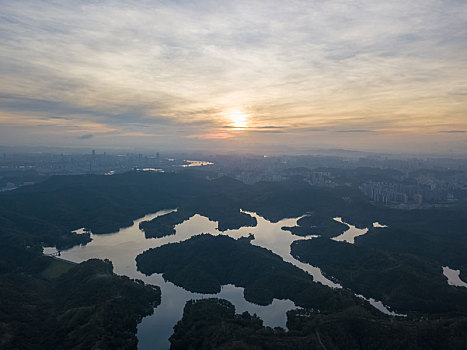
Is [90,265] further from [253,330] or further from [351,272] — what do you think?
[351,272]

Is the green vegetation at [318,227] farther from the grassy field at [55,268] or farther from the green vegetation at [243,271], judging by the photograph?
the grassy field at [55,268]

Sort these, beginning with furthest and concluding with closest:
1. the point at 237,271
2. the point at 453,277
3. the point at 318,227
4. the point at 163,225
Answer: the point at 318,227 < the point at 163,225 < the point at 453,277 < the point at 237,271

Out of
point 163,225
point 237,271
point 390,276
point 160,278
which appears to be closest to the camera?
point 390,276

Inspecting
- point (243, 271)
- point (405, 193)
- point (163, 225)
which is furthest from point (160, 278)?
point (405, 193)

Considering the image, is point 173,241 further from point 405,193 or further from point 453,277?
point 405,193

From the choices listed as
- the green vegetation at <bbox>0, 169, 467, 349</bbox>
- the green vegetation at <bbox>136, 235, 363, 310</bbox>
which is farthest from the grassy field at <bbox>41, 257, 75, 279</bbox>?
the green vegetation at <bbox>136, 235, 363, 310</bbox>

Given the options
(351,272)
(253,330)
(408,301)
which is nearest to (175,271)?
(253,330)

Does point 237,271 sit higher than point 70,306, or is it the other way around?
point 70,306
